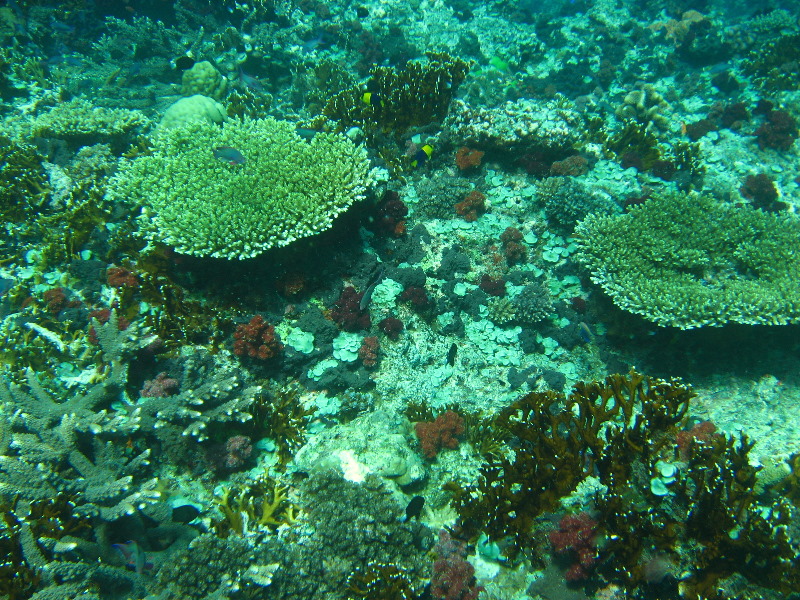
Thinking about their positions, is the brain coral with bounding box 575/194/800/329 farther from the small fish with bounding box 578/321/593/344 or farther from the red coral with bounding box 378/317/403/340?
the red coral with bounding box 378/317/403/340

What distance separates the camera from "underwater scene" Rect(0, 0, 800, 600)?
3.94 meters

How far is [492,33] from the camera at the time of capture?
1666 centimetres

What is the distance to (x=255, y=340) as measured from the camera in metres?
5.79

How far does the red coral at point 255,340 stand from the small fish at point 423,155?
4683mm

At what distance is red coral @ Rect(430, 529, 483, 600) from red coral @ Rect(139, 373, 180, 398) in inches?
157

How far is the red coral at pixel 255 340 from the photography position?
18.9 feet

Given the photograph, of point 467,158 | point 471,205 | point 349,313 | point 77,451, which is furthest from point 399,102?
point 77,451

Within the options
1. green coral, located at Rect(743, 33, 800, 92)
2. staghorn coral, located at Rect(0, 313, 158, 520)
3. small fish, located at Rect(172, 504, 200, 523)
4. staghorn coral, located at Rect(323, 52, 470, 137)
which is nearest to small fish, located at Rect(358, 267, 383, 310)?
staghorn coral, located at Rect(0, 313, 158, 520)

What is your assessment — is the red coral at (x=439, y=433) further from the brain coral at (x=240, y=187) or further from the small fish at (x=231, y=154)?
the small fish at (x=231, y=154)

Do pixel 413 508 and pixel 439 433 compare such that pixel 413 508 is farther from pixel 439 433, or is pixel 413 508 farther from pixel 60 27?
pixel 60 27

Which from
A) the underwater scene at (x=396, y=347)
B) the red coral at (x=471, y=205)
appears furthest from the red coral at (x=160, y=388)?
the red coral at (x=471, y=205)

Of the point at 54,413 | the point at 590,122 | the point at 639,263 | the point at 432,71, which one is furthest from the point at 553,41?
the point at 54,413

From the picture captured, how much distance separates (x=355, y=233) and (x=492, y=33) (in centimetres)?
1446

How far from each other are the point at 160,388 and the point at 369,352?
9.52 ft
